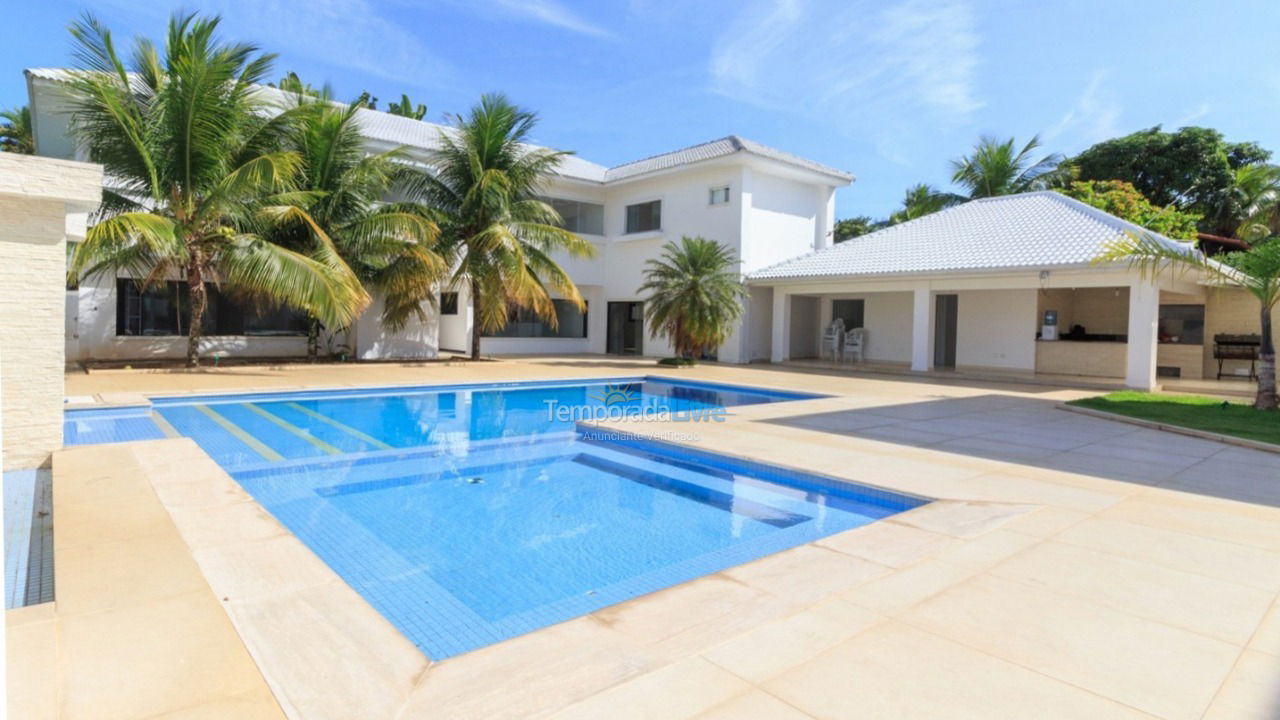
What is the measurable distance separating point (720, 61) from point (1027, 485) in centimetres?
1518

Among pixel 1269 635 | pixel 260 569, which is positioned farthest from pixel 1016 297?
pixel 260 569

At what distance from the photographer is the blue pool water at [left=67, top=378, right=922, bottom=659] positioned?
4.77 metres

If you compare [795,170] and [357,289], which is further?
[795,170]

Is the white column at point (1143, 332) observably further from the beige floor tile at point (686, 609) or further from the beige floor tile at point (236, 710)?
the beige floor tile at point (236, 710)

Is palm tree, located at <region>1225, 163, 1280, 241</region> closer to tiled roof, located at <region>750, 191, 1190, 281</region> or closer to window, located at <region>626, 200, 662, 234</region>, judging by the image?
tiled roof, located at <region>750, 191, 1190, 281</region>

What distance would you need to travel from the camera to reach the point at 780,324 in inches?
854

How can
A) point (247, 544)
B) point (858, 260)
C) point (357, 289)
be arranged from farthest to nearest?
point (858, 260) < point (357, 289) < point (247, 544)

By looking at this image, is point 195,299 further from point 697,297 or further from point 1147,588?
point 1147,588

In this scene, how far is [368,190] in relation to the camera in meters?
17.5

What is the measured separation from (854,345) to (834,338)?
3.05 feet

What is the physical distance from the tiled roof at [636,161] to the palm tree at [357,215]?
3304mm

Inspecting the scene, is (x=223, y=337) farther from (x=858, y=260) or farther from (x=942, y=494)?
(x=942, y=494)

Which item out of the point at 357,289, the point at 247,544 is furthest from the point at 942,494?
the point at 357,289

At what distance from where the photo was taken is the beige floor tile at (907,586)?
373 cm
